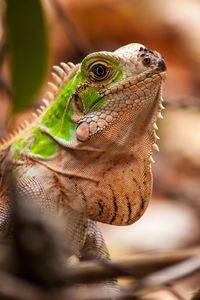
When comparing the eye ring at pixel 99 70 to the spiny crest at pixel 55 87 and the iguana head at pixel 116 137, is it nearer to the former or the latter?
the iguana head at pixel 116 137

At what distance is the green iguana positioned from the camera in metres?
2.17

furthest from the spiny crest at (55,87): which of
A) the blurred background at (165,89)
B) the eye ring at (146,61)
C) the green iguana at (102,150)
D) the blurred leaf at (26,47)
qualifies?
the blurred background at (165,89)

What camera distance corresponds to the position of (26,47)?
96.9 inches

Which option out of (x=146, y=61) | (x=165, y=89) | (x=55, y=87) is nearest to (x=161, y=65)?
(x=146, y=61)

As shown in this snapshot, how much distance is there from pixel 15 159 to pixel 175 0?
9.42 meters

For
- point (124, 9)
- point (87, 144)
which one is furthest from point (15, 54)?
point (124, 9)

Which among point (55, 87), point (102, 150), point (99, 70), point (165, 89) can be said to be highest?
point (165, 89)

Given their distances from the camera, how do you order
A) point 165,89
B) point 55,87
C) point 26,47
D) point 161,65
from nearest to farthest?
point 161,65
point 26,47
point 55,87
point 165,89

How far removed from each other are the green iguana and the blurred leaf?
286 mm

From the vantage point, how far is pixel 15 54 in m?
2.40

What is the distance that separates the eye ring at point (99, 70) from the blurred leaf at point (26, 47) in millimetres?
394

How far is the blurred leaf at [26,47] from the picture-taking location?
7.73 ft

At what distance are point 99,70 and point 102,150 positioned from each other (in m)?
0.35

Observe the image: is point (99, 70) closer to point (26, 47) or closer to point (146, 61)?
point (146, 61)
